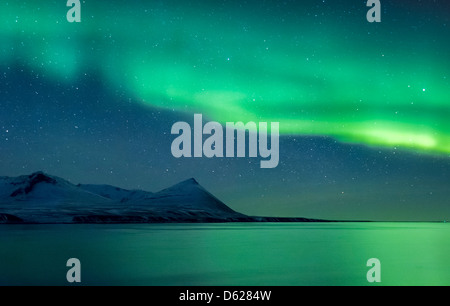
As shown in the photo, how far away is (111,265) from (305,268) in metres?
13.2

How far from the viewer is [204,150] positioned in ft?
66.7
